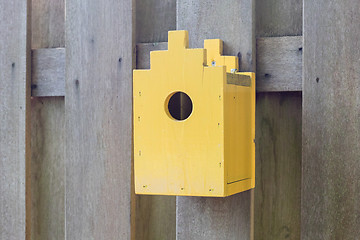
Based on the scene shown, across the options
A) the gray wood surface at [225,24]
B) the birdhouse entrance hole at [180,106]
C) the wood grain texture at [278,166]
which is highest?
the gray wood surface at [225,24]

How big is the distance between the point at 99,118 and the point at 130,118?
0.50 feet

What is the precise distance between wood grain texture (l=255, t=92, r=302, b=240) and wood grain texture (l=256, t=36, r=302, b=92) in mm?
47

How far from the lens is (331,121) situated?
2.18 meters

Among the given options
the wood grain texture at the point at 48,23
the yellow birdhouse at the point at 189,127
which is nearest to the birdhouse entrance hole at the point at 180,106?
the yellow birdhouse at the point at 189,127

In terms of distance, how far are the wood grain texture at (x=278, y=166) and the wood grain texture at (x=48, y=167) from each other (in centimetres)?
89

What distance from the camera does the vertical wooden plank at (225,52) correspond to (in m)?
2.30

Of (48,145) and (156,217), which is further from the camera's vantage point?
(48,145)

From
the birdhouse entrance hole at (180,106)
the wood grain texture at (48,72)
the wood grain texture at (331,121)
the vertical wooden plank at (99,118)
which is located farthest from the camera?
the wood grain texture at (48,72)

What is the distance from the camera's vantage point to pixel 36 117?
2.82 meters

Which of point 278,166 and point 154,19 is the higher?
point 154,19

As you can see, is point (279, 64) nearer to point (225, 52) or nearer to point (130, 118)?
point (225, 52)

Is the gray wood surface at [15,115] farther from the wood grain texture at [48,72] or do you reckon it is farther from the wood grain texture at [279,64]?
the wood grain texture at [279,64]

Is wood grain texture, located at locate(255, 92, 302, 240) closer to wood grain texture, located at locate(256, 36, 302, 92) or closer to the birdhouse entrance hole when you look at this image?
wood grain texture, located at locate(256, 36, 302, 92)

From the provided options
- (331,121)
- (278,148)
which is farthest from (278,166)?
(331,121)
